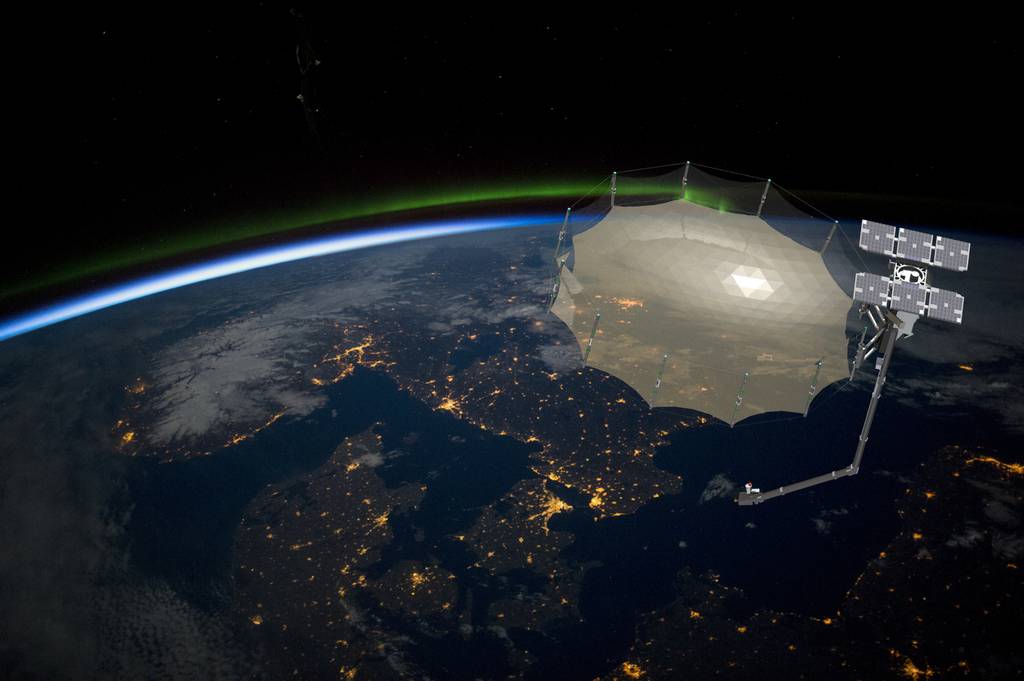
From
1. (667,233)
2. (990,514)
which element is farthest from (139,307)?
(990,514)

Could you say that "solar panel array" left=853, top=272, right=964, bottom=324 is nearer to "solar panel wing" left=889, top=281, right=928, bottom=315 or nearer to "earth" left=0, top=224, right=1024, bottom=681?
"solar panel wing" left=889, top=281, right=928, bottom=315

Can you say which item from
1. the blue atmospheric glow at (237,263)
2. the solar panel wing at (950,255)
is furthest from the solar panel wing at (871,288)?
the blue atmospheric glow at (237,263)

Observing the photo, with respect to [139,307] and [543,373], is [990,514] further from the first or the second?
[139,307]

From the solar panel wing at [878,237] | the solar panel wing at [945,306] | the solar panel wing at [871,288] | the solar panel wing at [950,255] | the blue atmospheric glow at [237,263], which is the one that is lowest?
the blue atmospheric glow at [237,263]

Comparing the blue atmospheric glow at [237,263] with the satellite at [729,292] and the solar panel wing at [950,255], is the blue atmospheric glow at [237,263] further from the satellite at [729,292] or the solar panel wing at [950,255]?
the solar panel wing at [950,255]

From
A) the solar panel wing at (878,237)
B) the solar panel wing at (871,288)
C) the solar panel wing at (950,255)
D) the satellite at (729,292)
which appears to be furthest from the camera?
the solar panel wing at (878,237)

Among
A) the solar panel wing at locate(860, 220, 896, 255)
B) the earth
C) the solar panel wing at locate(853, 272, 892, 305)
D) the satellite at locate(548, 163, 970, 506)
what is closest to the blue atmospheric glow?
the earth
